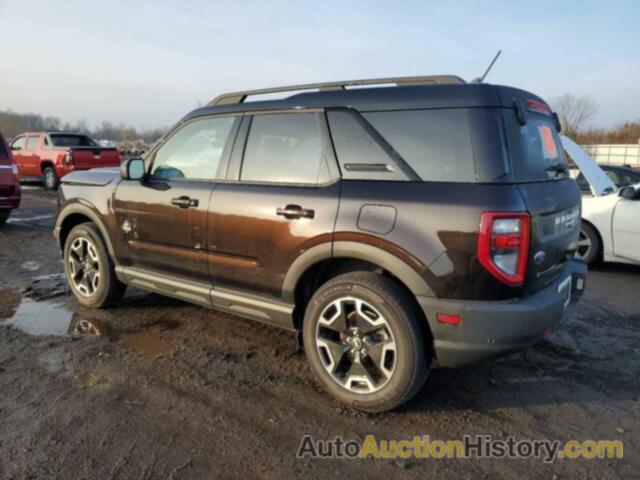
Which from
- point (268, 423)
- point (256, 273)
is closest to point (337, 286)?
point (256, 273)

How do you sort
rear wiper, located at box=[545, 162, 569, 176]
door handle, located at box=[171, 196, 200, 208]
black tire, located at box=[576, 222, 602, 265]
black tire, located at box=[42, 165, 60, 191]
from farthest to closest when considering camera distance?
black tire, located at box=[42, 165, 60, 191]
black tire, located at box=[576, 222, 602, 265]
door handle, located at box=[171, 196, 200, 208]
rear wiper, located at box=[545, 162, 569, 176]

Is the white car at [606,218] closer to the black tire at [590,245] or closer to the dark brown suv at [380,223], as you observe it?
the black tire at [590,245]

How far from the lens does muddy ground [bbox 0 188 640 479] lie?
249 cm

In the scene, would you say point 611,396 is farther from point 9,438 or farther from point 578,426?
point 9,438

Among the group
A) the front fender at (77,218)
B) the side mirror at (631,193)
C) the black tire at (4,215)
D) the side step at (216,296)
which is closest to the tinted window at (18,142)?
the black tire at (4,215)

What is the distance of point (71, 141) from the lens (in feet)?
51.6

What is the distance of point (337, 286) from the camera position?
3.03 metres

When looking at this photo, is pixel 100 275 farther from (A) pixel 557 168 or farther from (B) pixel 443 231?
(A) pixel 557 168

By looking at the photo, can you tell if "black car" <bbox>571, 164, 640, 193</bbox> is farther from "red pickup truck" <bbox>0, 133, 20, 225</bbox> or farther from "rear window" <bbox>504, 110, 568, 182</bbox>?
"red pickup truck" <bbox>0, 133, 20, 225</bbox>

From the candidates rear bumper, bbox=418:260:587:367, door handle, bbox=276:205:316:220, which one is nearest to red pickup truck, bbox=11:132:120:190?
door handle, bbox=276:205:316:220

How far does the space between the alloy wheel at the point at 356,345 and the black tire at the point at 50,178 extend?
1496 centimetres

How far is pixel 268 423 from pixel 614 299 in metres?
4.26

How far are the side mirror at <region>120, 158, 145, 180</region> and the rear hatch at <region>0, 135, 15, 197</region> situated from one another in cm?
634

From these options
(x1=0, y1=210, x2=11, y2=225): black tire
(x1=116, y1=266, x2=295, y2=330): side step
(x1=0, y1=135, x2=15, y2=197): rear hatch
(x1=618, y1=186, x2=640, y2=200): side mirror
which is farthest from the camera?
(x1=0, y1=210, x2=11, y2=225): black tire
